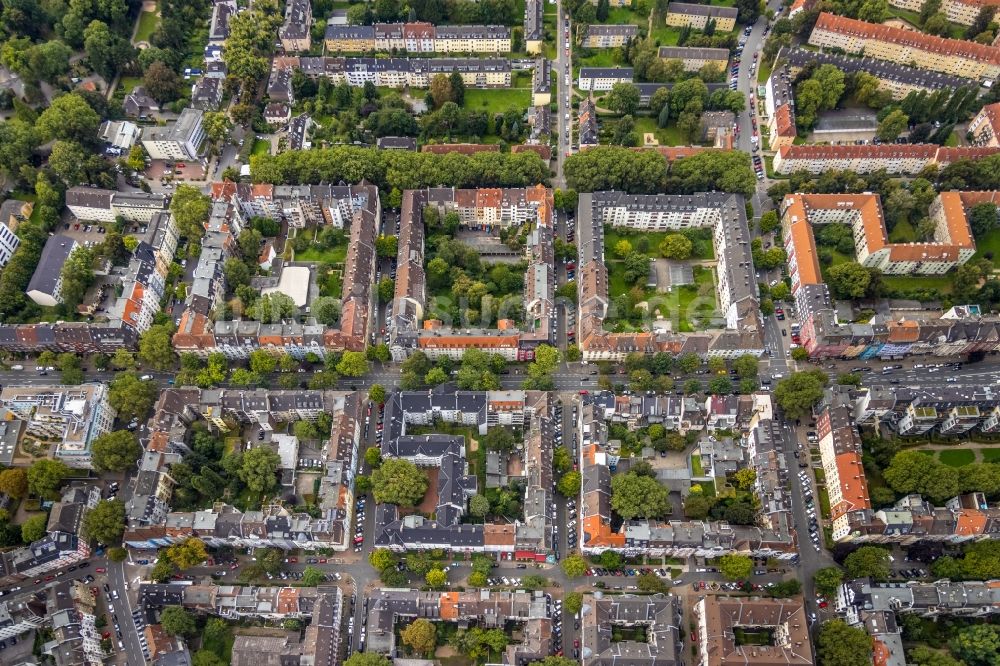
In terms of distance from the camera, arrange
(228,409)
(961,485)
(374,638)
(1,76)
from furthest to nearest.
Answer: (1,76)
(228,409)
(961,485)
(374,638)

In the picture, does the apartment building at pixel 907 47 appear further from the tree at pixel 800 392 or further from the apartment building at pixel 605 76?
the tree at pixel 800 392

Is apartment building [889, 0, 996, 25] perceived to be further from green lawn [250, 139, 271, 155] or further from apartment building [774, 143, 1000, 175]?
green lawn [250, 139, 271, 155]

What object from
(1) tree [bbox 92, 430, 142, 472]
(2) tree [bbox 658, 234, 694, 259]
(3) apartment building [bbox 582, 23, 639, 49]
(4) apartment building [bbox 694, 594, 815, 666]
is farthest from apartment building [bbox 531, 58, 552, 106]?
(4) apartment building [bbox 694, 594, 815, 666]

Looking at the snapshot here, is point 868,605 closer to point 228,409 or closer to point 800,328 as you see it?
point 800,328

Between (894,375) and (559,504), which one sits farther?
(894,375)

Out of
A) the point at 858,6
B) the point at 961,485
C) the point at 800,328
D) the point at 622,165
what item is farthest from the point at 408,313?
the point at 858,6

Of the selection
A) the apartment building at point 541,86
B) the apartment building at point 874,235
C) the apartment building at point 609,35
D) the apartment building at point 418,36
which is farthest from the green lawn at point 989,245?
the apartment building at point 418,36
